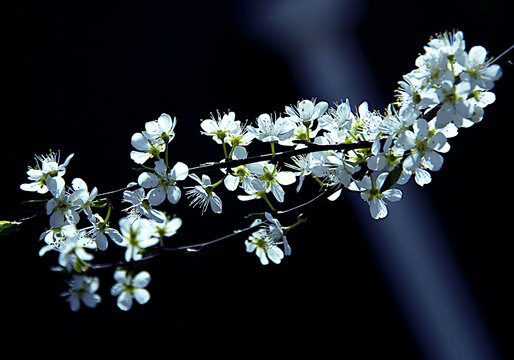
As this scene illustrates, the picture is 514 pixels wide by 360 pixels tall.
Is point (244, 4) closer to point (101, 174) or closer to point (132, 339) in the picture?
point (101, 174)

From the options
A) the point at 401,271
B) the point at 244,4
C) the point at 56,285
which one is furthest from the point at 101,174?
the point at 401,271

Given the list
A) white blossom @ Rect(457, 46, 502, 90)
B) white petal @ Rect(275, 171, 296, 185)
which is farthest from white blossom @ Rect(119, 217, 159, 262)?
white blossom @ Rect(457, 46, 502, 90)

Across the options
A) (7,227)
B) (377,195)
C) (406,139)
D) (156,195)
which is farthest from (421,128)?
(7,227)

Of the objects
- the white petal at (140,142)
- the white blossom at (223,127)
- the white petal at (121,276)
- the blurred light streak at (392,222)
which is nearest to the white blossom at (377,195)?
the white blossom at (223,127)

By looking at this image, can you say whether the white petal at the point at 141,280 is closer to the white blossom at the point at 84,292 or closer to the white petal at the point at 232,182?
the white blossom at the point at 84,292

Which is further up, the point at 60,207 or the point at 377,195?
the point at 60,207

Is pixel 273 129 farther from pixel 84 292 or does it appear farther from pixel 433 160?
pixel 84 292
